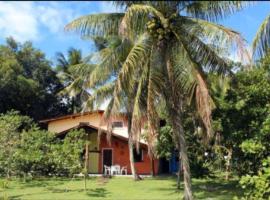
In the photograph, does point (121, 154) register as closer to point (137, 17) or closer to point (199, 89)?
Result: point (199, 89)

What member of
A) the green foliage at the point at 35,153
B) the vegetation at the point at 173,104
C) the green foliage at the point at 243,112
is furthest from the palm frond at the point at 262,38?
the green foliage at the point at 35,153

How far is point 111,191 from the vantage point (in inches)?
900

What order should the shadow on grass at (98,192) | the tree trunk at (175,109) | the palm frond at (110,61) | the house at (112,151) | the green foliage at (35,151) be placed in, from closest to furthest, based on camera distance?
the tree trunk at (175,109), the palm frond at (110,61), the shadow on grass at (98,192), the green foliage at (35,151), the house at (112,151)

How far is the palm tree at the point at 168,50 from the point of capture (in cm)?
1470

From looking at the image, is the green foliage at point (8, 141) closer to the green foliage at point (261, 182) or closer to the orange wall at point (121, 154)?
the orange wall at point (121, 154)

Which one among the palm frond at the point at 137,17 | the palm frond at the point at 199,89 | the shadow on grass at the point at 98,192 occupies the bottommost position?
the shadow on grass at the point at 98,192

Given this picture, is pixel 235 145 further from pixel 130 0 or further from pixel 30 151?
pixel 30 151

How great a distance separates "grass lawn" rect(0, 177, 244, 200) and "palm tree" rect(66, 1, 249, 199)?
5947mm

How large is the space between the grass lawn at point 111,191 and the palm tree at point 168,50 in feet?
19.5

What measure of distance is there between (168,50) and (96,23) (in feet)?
8.74

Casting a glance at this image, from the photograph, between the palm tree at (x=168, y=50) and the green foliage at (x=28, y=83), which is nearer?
the palm tree at (x=168, y=50)

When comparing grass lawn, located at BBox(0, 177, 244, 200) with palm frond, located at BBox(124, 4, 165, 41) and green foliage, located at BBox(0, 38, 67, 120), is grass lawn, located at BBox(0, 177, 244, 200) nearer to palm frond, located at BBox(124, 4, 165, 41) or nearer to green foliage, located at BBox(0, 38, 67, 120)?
palm frond, located at BBox(124, 4, 165, 41)

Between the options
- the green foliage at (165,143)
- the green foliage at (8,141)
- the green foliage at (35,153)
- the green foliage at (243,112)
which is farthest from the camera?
the green foliage at (35,153)

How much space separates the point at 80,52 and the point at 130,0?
3184 centimetres
